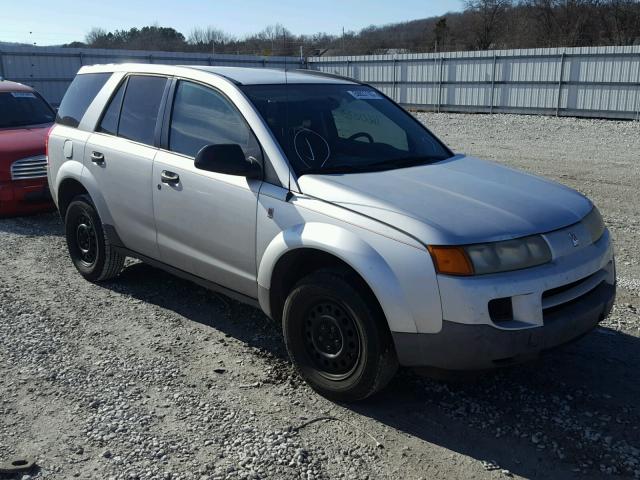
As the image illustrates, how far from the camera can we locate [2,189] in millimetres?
8359

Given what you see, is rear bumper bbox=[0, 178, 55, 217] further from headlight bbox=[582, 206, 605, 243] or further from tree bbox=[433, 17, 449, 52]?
tree bbox=[433, 17, 449, 52]

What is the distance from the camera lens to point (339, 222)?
3568mm

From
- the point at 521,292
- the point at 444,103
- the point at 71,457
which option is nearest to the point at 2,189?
the point at 71,457

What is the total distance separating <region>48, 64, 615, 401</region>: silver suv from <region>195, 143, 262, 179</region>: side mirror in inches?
0.4

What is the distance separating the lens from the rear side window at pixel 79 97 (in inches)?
227

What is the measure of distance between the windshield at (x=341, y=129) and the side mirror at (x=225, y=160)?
28 centimetres

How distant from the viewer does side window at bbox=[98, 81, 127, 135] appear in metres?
5.39

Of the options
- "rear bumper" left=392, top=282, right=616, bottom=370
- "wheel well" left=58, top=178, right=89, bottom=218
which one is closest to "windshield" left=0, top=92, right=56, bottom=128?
"wheel well" left=58, top=178, right=89, bottom=218

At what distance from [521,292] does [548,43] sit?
173ft

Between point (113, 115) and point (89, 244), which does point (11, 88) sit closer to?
point (89, 244)

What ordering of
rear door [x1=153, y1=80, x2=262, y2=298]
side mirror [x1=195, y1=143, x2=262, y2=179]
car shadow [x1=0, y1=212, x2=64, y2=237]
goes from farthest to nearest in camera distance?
car shadow [x1=0, y1=212, x2=64, y2=237] → rear door [x1=153, y1=80, x2=262, y2=298] → side mirror [x1=195, y1=143, x2=262, y2=179]

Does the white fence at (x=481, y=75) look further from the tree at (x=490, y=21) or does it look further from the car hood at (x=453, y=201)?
the tree at (x=490, y=21)

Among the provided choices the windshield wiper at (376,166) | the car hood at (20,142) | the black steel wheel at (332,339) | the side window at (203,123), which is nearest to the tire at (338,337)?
the black steel wheel at (332,339)

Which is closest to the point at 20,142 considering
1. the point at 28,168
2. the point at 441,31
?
the point at 28,168
